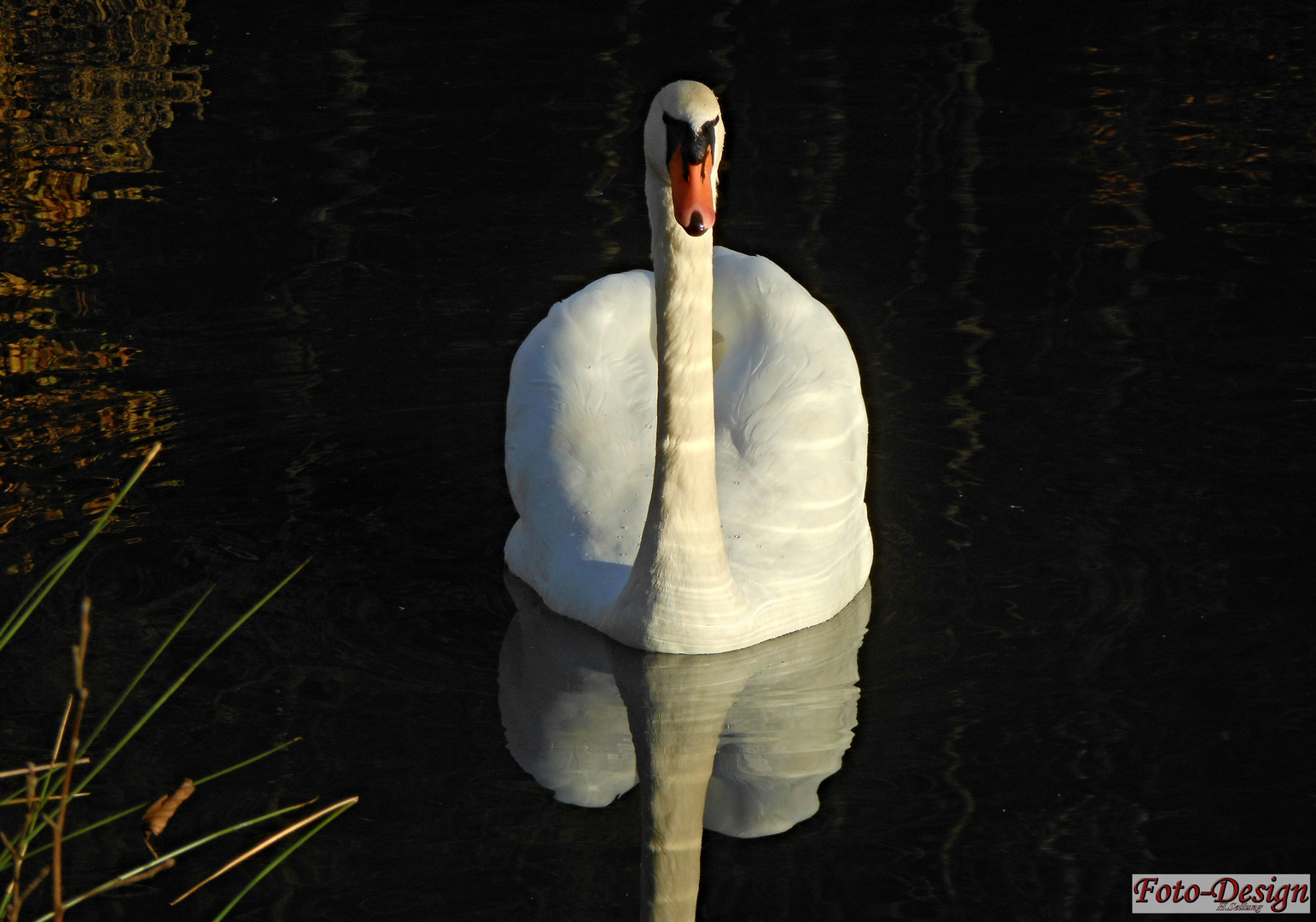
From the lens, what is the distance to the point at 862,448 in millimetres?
7008

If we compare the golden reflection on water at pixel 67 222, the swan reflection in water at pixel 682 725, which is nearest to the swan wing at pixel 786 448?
the swan reflection in water at pixel 682 725

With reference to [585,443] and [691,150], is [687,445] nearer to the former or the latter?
[585,443]

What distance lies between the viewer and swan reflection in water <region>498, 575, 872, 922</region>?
5.46 meters

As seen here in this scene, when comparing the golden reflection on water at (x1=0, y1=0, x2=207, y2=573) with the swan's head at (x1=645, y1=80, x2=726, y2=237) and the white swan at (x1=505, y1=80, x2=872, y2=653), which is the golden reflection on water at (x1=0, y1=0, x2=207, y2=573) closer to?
the white swan at (x1=505, y1=80, x2=872, y2=653)

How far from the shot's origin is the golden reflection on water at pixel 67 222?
25.6 feet

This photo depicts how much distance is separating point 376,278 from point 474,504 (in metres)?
3.08

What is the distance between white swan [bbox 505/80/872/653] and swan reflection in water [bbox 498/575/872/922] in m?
0.10

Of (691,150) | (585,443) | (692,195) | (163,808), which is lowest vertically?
(585,443)

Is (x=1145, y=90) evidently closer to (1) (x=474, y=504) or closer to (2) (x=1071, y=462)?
(2) (x=1071, y=462)

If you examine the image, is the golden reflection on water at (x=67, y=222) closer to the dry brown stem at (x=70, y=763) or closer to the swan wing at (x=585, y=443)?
the swan wing at (x=585, y=443)

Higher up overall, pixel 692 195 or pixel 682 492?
pixel 692 195

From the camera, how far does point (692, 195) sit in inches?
209

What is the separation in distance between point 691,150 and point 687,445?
43.8 inches

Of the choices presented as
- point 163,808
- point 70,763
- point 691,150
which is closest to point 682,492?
point 691,150
